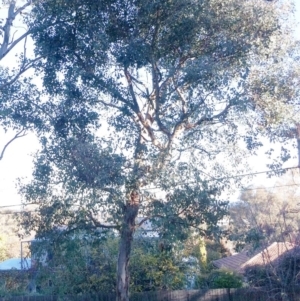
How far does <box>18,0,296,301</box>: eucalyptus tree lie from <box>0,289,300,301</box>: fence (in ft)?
12.0

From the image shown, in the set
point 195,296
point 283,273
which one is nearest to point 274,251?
point 283,273

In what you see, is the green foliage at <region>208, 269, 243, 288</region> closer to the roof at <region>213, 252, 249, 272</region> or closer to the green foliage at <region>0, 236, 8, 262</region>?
the roof at <region>213, 252, 249, 272</region>

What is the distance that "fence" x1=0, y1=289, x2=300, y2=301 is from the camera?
19.4 metres

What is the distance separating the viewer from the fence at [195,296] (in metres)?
19.4

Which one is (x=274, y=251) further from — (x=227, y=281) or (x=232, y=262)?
(x=232, y=262)

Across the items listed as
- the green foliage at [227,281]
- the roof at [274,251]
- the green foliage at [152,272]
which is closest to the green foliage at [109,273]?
the green foliage at [152,272]

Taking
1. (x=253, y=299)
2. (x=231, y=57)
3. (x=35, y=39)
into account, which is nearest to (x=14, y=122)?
(x=35, y=39)

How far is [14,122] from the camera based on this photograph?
1591cm

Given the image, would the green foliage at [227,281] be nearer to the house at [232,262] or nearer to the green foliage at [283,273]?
the green foliage at [283,273]

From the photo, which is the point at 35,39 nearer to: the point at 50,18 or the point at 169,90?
the point at 50,18

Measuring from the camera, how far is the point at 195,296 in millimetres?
19734

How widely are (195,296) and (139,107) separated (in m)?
7.31

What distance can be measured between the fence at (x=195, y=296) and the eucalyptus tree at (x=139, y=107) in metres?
3.66

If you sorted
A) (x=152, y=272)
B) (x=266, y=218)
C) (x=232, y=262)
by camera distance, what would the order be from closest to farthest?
(x=152, y=272), (x=266, y=218), (x=232, y=262)
